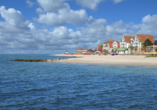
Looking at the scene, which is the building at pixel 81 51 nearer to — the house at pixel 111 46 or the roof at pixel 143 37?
the house at pixel 111 46

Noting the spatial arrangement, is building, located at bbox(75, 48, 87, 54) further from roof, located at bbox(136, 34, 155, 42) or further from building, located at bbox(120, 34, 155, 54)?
roof, located at bbox(136, 34, 155, 42)

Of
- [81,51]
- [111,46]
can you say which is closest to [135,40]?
[111,46]

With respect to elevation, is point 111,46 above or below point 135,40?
below

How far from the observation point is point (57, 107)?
801 cm

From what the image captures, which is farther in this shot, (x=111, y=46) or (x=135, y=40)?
(x=111, y=46)

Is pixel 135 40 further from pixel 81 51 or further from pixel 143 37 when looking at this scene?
pixel 81 51

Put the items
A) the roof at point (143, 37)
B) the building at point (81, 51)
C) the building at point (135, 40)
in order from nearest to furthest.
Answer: the building at point (135, 40) < the roof at point (143, 37) < the building at point (81, 51)

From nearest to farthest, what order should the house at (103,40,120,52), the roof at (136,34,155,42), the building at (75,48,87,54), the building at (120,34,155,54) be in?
the building at (120,34,155,54) → the roof at (136,34,155,42) → the house at (103,40,120,52) → the building at (75,48,87,54)

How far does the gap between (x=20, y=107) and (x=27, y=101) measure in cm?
101

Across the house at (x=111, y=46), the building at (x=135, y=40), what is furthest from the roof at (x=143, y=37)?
the house at (x=111, y=46)

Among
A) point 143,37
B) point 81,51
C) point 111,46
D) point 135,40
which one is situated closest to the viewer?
point 143,37

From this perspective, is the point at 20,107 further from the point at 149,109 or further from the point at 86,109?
the point at 149,109

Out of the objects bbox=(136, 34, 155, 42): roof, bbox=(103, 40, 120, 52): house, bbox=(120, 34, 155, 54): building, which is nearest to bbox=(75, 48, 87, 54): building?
bbox=(103, 40, 120, 52): house

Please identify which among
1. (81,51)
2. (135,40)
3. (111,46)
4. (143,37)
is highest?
(143,37)
